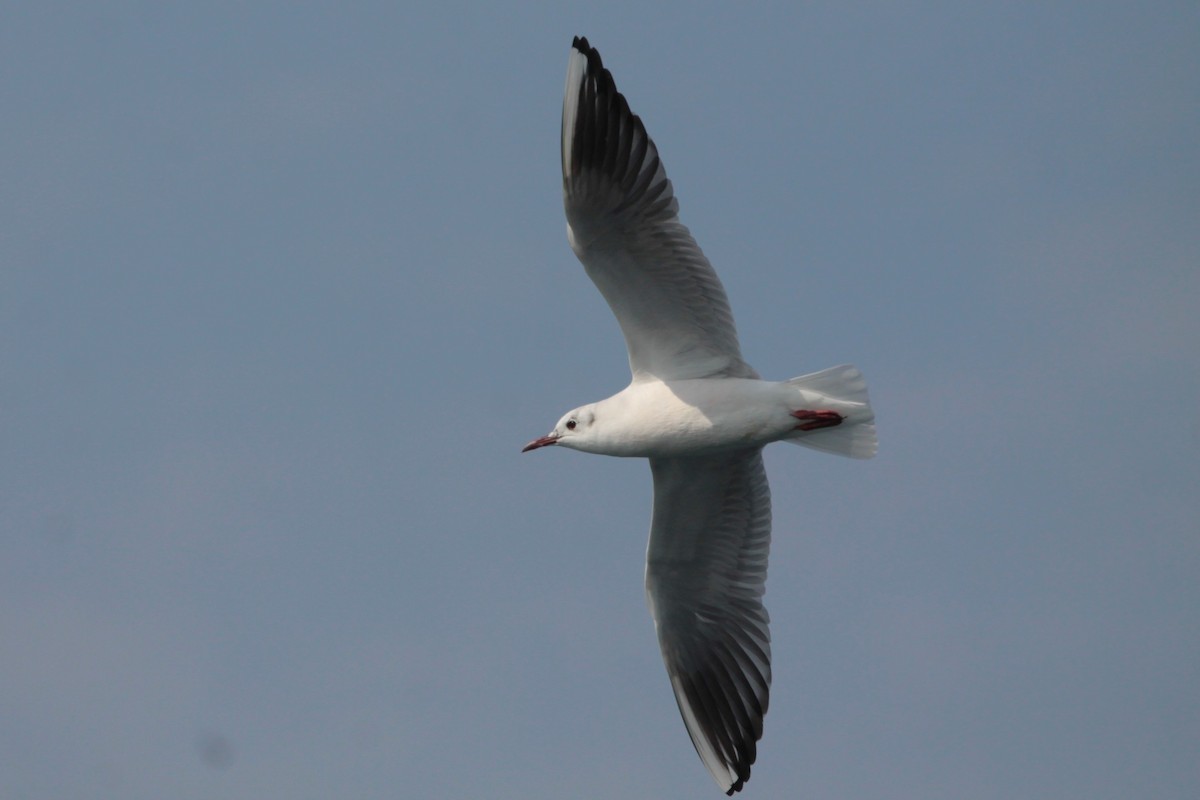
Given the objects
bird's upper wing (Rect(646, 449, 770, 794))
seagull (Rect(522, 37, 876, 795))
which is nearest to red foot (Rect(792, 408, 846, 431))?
seagull (Rect(522, 37, 876, 795))

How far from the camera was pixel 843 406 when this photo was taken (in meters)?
11.0

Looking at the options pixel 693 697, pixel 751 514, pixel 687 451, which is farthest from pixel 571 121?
pixel 693 697

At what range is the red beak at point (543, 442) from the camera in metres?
11.6

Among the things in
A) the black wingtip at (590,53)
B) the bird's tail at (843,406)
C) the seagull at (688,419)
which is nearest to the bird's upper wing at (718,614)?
the seagull at (688,419)

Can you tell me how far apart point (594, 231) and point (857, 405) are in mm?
2111

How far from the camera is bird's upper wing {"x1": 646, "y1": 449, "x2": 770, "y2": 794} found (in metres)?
12.1

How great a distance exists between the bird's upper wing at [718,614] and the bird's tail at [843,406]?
1018mm

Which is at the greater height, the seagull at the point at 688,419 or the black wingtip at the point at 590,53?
the black wingtip at the point at 590,53

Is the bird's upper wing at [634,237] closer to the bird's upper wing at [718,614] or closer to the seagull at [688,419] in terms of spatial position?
the seagull at [688,419]

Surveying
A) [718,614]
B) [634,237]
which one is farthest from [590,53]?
[718,614]

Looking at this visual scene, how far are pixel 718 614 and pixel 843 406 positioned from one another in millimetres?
2233

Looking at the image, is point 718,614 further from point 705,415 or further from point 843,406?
point 843,406

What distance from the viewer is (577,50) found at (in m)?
11.0

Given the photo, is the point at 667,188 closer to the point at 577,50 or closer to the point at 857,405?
the point at 577,50
